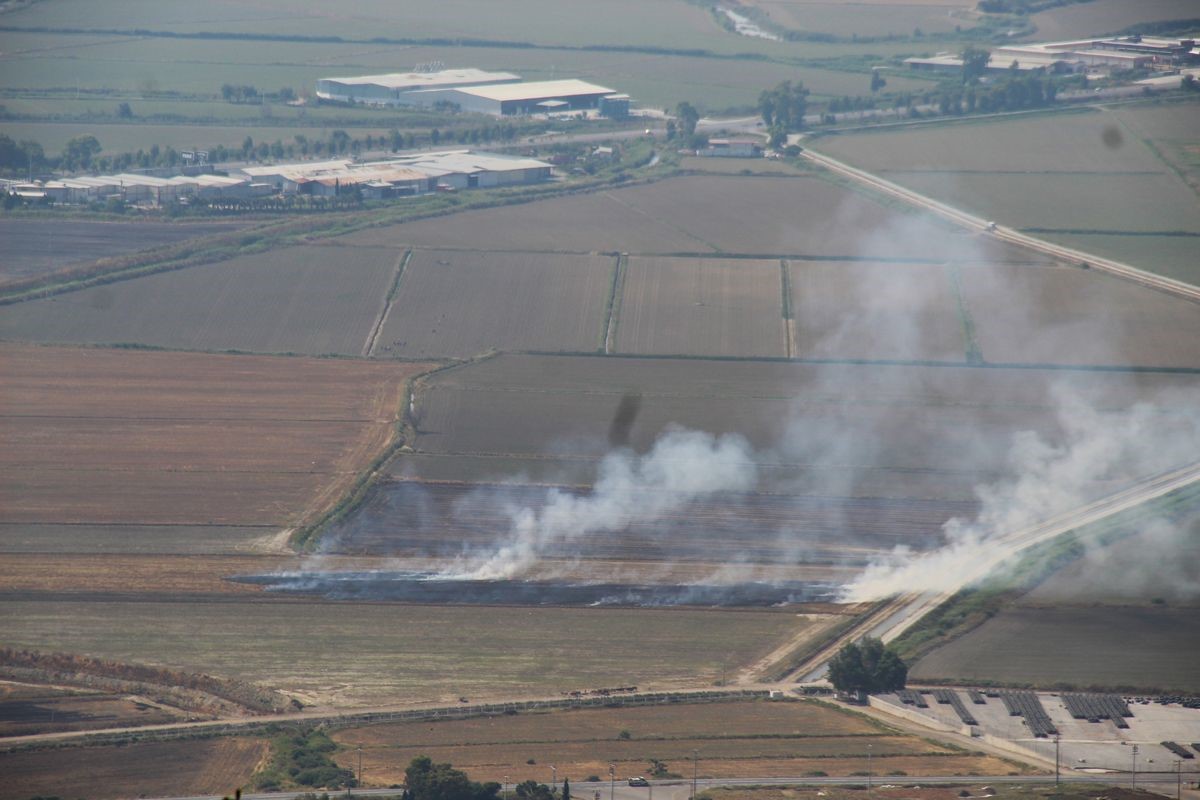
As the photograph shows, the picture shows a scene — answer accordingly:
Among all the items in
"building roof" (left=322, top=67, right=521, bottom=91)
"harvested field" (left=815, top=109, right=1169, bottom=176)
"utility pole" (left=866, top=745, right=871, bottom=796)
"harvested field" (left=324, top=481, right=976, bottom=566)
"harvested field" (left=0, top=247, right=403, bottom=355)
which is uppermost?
"building roof" (left=322, top=67, right=521, bottom=91)

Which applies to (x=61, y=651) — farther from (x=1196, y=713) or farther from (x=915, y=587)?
(x=1196, y=713)

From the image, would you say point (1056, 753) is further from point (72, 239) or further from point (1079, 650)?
point (72, 239)

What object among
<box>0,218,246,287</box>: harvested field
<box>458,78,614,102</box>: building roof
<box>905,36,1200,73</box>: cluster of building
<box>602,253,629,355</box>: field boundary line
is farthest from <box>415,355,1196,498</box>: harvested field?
<box>905,36,1200,73</box>: cluster of building

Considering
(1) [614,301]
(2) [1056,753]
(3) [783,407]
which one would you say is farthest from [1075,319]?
(2) [1056,753]

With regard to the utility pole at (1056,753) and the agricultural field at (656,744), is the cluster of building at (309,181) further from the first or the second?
the utility pole at (1056,753)

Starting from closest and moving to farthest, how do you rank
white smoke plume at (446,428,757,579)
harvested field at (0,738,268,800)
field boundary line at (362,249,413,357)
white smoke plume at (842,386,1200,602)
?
harvested field at (0,738,268,800), white smoke plume at (842,386,1200,602), white smoke plume at (446,428,757,579), field boundary line at (362,249,413,357)

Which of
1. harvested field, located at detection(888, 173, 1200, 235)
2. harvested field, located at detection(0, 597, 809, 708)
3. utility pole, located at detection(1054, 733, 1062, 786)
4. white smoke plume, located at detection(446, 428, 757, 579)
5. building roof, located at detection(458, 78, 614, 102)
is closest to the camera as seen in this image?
utility pole, located at detection(1054, 733, 1062, 786)

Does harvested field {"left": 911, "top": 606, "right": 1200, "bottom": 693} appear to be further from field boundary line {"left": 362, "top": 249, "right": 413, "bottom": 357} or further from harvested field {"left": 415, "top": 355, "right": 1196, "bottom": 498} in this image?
field boundary line {"left": 362, "top": 249, "right": 413, "bottom": 357}

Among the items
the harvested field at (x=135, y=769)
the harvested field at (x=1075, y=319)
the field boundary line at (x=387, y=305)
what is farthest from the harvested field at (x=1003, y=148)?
the harvested field at (x=135, y=769)
